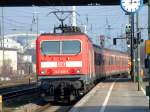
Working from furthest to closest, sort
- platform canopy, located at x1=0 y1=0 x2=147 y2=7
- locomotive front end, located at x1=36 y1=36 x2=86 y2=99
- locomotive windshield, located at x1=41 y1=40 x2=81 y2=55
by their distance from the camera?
platform canopy, located at x1=0 y1=0 x2=147 y2=7, locomotive windshield, located at x1=41 y1=40 x2=81 y2=55, locomotive front end, located at x1=36 y1=36 x2=86 y2=99

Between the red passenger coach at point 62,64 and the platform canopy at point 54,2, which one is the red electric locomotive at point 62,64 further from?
the platform canopy at point 54,2

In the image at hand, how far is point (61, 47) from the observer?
85.5ft

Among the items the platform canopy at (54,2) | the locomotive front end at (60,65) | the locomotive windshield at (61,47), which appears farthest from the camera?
the platform canopy at (54,2)

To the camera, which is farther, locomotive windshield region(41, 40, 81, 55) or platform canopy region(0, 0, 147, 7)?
platform canopy region(0, 0, 147, 7)

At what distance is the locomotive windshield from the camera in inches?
1022

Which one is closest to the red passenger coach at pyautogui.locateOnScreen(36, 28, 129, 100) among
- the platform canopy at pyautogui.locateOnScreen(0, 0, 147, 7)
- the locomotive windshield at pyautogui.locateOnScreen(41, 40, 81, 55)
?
the locomotive windshield at pyautogui.locateOnScreen(41, 40, 81, 55)

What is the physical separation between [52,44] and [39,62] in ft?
3.69

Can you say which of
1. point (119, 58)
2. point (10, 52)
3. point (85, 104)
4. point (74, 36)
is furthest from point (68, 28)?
point (10, 52)

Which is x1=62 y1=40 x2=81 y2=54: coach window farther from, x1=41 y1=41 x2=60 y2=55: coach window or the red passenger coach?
x1=41 y1=41 x2=60 y2=55: coach window

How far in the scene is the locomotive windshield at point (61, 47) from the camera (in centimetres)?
2595

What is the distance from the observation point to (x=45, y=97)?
25750mm

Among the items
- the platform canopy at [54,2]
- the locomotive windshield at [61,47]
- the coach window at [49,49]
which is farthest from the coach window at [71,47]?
the platform canopy at [54,2]

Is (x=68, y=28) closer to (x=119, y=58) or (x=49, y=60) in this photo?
(x=49, y=60)

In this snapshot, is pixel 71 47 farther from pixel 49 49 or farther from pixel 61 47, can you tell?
pixel 49 49
